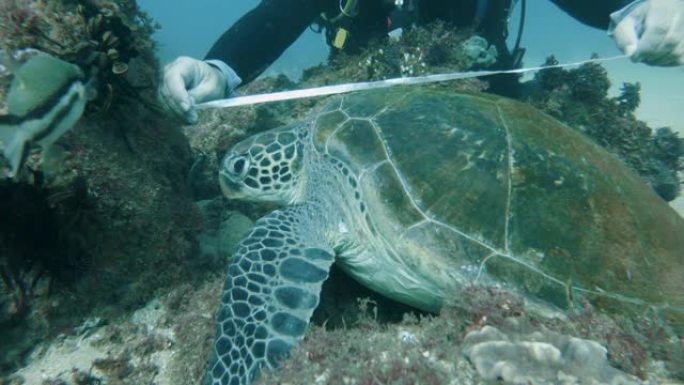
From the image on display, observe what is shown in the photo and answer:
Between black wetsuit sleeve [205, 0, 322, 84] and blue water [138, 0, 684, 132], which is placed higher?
black wetsuit sleeve [205, 0, 322, 84]

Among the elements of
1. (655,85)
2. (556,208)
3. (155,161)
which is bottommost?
(655,85)

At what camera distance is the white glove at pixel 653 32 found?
2340mm

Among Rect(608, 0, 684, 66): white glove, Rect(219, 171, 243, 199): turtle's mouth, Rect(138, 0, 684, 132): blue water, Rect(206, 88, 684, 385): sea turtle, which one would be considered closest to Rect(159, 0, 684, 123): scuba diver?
Rect(608, 0, 684, 66): white glove

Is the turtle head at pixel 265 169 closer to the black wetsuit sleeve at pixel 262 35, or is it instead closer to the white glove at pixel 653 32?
the black wetsuit sleeve at pixel 262 35

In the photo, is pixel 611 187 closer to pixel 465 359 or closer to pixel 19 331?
pixel 465 359

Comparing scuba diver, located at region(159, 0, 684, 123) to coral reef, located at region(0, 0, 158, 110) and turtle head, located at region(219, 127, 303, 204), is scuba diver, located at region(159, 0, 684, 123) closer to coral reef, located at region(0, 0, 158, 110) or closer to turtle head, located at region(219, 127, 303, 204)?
coral reef, located at region(0, 0, 158, 110)

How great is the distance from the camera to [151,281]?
2.62 m

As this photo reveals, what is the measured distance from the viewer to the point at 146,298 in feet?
8.62

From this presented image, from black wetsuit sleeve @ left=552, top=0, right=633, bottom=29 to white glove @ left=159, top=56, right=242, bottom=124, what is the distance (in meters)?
3.78

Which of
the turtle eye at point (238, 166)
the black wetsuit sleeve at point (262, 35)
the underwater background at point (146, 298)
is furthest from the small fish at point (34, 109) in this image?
the black wetsuit sleeve at point (262, 35)

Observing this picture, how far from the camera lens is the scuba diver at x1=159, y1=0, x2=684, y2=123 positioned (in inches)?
96.3

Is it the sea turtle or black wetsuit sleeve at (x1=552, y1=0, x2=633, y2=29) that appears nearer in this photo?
the sea turtle

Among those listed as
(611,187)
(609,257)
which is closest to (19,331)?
(609,257)

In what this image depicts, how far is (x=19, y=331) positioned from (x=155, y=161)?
1.24 meters
